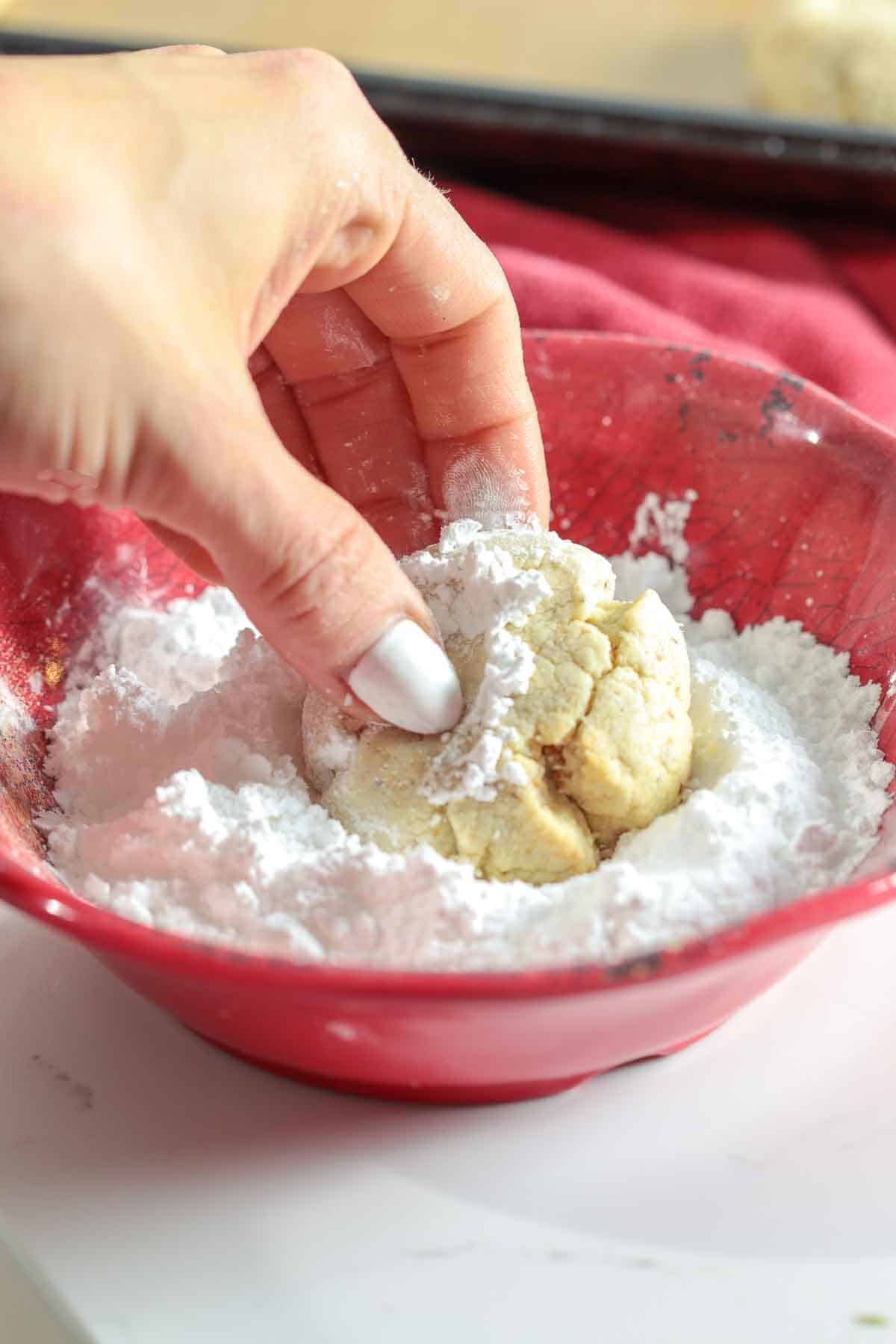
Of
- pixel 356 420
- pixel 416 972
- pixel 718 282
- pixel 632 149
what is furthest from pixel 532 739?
pixel 632 149

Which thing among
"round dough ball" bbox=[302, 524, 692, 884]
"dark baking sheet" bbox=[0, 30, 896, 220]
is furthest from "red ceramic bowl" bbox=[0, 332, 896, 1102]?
"dark baking sheet" bbox=[0, 30, 896, 220]

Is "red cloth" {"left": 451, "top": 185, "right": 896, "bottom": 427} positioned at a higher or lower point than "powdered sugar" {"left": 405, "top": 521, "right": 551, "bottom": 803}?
lower

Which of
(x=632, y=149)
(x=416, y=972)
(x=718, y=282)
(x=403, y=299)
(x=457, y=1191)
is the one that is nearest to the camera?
(x=416, y=972)

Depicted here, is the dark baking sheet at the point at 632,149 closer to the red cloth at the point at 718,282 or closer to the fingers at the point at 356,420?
the red cloth at the point at 718,282

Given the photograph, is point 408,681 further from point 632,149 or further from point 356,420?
point 632,149

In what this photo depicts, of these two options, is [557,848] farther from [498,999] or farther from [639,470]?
[639,470]

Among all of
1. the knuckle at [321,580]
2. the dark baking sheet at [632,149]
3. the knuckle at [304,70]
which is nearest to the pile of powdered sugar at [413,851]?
the knuckle at [321,580]

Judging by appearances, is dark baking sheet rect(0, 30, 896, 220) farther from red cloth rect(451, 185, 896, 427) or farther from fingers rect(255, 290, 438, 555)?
fingers rect(255, 290, 438, 555)
